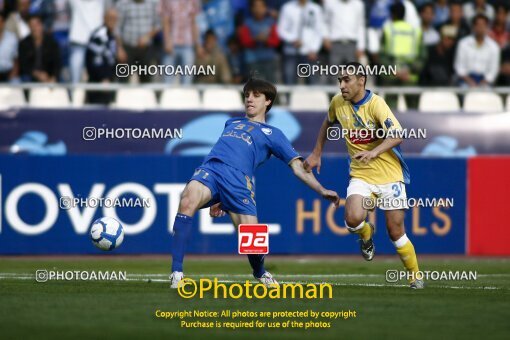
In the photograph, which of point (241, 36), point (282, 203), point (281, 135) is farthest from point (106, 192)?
point (281, 135)

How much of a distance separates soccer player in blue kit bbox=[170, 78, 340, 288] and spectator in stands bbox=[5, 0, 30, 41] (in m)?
8.60

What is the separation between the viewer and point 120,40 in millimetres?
19344

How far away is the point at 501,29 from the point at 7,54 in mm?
8786

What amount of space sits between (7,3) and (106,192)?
16.3 feet

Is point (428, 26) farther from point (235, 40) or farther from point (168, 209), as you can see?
point (168, 209)

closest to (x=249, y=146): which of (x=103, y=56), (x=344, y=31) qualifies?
(x=103, y=56)

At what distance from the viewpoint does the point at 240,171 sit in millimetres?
11758

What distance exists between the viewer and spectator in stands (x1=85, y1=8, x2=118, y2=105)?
61.3ft

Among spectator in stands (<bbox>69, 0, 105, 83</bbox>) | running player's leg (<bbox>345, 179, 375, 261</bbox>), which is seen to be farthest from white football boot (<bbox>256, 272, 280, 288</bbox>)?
spectator in stands (<bbox>69, 0, 105, 83</bbox>)

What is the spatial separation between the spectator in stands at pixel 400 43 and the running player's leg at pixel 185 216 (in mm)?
8533

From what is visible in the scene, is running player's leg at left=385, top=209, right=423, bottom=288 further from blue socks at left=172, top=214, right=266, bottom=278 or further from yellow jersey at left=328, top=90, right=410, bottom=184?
blue socks at left=172, top=214, right=266, bottom=278

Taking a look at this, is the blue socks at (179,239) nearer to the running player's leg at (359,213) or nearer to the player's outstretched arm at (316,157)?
the player's outstretched arm at (316,157)

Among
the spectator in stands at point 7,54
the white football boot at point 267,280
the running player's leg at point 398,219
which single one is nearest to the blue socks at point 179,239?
the white football boot at point 267,280

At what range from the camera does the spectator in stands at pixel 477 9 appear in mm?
21922
